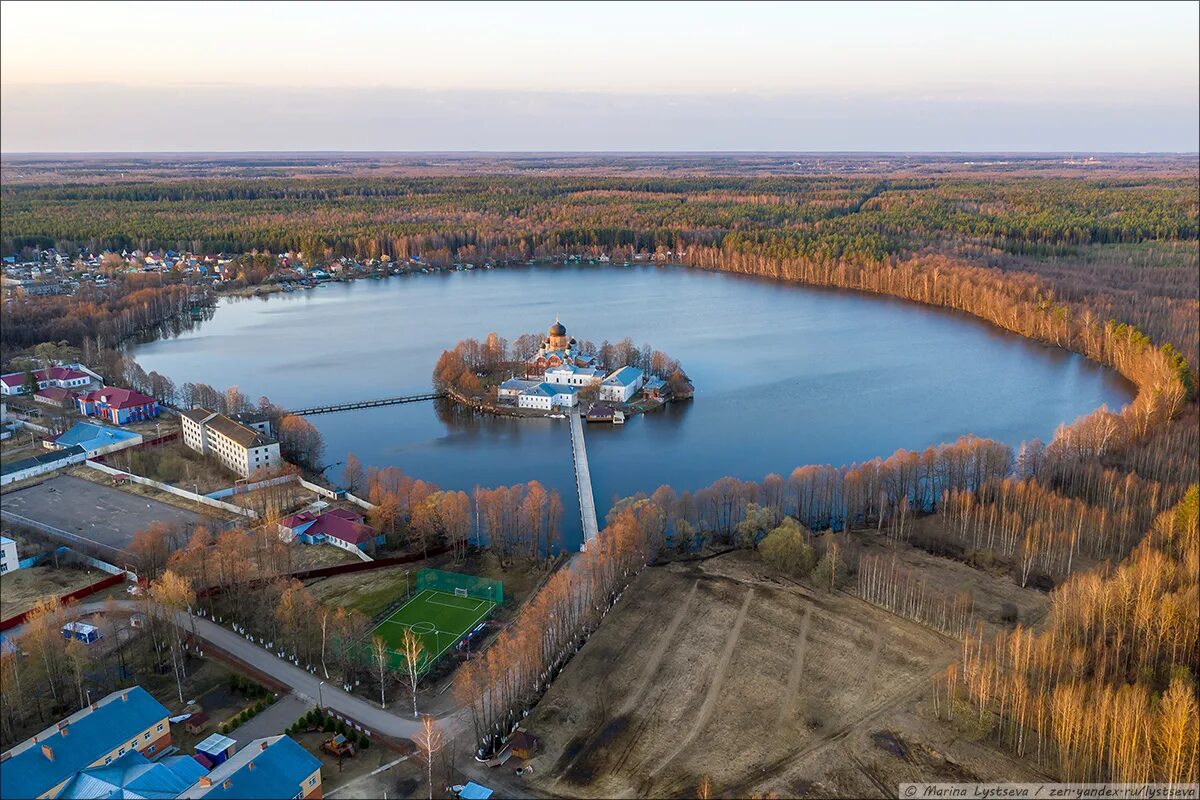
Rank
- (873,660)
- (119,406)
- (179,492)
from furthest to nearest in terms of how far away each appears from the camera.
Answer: (119,406), (179,492), (873,660)

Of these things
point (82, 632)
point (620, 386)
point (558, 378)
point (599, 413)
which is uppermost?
point (558, 378)

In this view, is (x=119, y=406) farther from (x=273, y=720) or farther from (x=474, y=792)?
(x=474, y=792)

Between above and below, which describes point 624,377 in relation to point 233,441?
above

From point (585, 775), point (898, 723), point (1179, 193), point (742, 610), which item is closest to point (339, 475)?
point (742, 610)

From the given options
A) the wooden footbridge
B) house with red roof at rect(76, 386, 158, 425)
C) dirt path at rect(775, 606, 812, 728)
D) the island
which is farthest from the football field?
house with red roof at rect(76, 386, 158, 425)

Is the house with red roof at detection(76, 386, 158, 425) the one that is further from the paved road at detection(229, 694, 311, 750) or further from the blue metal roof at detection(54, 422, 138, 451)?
the paved road at detection(229, 694, 311, 750)

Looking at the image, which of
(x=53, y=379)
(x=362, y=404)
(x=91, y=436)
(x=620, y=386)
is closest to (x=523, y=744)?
(x=91, y=436)
